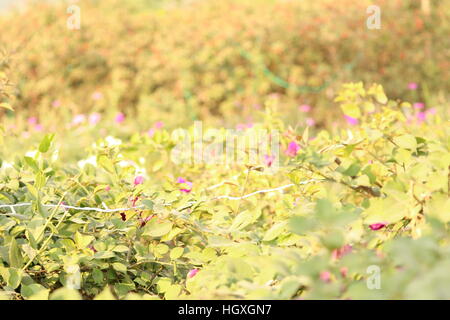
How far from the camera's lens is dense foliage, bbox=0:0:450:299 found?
1041 mm

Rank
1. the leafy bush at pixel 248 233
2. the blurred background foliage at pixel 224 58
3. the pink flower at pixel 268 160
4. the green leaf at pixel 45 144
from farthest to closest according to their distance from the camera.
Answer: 1. the blurred background foliage at pixel 224 58
2. the pink flower at pixel 268 160
3. the green leaf at pixel 45 144
4. the leafy bush at pixel 248 233

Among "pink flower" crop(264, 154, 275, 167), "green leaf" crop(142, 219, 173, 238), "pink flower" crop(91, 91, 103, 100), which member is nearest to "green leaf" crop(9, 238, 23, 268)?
"green leaf" crop(142, 219, 173, 238)

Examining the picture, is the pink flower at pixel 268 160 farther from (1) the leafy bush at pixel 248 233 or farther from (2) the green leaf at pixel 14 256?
(2) the green leaf at pixel 14 256

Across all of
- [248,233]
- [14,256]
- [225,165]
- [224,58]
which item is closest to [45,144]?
[14,256]

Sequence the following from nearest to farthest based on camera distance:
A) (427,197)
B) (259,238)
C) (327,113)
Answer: (427,197) → (259,238) → (327,113)

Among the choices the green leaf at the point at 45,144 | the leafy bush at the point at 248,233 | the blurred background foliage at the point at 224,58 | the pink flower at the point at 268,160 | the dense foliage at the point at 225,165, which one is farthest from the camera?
the blurred background foliage at the point at 224,58

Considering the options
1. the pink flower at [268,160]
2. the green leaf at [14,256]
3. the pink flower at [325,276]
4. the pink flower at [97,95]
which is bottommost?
the green leaf at [14,256]

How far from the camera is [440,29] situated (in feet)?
25.1

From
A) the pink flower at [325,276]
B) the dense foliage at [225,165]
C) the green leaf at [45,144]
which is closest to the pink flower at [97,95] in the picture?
the dense foliage at [225,165]

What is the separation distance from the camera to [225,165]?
8.31ft

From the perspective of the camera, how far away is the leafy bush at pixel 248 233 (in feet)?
2.95

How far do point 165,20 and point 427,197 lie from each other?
21.8ft

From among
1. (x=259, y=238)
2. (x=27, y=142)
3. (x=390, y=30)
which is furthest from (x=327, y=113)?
(x=259, y=238)
